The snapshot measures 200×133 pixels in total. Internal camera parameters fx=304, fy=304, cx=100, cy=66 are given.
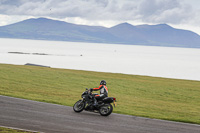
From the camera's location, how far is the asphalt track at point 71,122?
41.8 feet

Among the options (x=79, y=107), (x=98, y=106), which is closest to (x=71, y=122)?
(x=98, y=106)

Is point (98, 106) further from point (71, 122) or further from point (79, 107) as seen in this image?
point (71, 122)

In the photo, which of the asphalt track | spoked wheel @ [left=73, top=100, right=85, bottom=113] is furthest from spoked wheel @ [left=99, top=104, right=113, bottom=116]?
spoked wheel @ [left=73, top=100, right=85, bottom=113]

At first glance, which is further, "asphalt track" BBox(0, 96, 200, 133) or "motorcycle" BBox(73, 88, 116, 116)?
"motorcycle" BBox(73, 88, 116, 116)

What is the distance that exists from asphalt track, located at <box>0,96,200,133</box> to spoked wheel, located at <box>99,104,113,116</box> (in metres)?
0.24

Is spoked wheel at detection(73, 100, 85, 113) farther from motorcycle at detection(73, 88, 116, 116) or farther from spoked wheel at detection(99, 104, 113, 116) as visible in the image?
spoked wheel at detection(99, 104, 113, 116)

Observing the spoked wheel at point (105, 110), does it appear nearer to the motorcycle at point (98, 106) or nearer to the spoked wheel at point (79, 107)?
the motorcycle at point (98, 106)

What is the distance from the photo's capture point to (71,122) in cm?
1399

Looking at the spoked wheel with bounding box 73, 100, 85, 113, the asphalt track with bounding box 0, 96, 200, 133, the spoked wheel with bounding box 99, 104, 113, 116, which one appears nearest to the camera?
the asphalt track with bounding box 0, 96, 200, 133

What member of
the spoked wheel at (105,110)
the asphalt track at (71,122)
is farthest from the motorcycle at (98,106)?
the asphalt track at (71,122)

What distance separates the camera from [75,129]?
1266 cm

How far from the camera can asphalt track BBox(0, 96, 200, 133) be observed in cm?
1274

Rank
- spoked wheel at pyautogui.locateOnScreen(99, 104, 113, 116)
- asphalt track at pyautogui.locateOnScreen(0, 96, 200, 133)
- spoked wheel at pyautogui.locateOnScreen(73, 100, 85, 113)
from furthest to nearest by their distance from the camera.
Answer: spoked wheel at pyautogui.locateOnScreen(73, 100, 85, 113)
spoked wheel at pyautogui.locateOnScreen(99, 104, 113, 116)
asphalt track at pyautogui.locateOnScreen(0, 96, 200, 133)

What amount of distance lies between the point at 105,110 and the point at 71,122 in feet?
9.24
